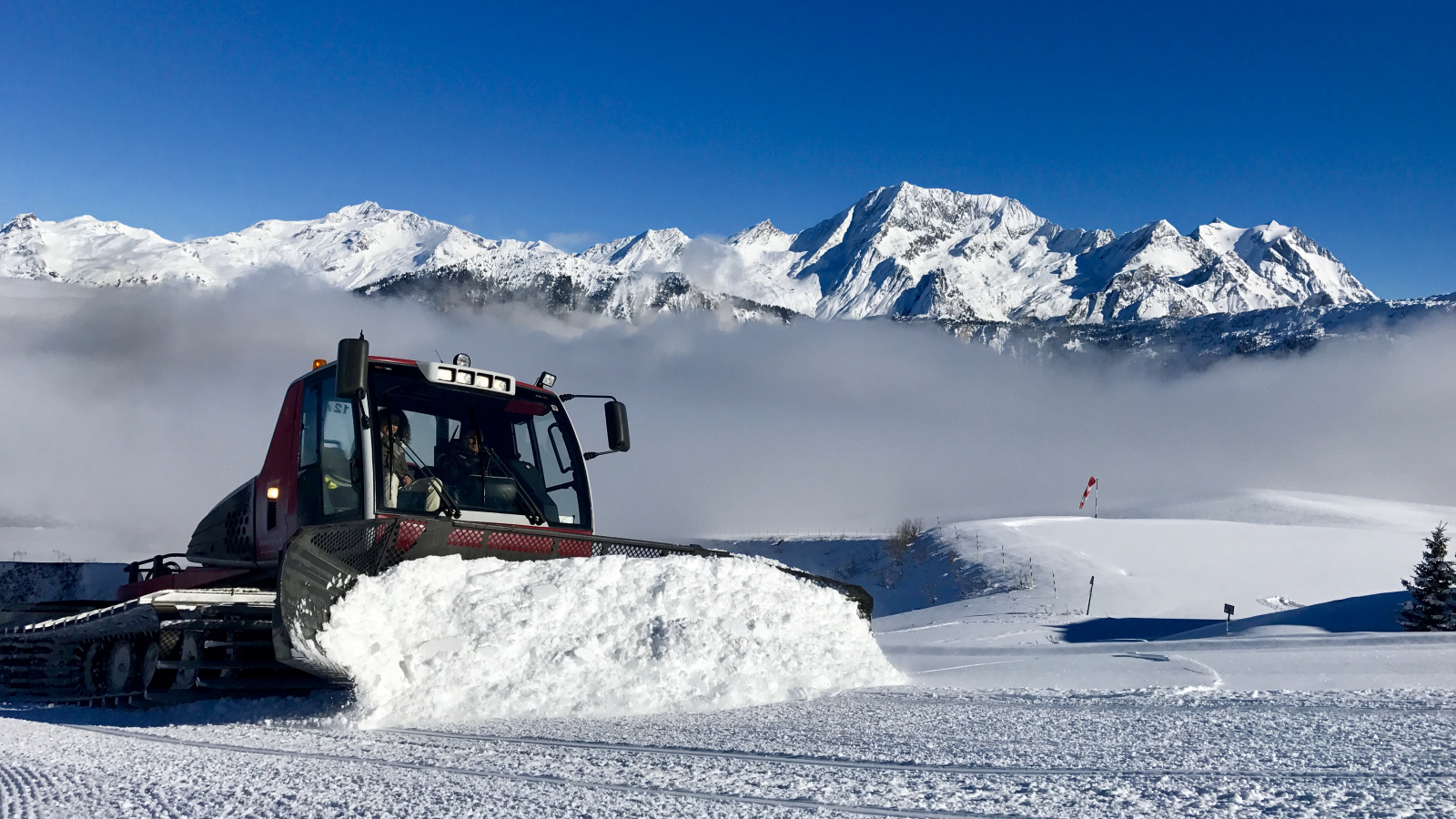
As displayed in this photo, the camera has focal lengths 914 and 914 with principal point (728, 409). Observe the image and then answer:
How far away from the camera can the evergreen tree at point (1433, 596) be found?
18.1 m

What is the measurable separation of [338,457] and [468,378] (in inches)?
45.9

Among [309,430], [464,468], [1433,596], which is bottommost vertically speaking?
[1433,596]

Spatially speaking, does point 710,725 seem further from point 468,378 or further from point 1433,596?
point 1433,596

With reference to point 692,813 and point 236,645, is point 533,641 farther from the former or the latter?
point 692,813

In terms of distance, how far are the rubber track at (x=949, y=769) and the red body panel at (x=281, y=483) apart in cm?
343

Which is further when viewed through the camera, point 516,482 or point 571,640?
point 516,482

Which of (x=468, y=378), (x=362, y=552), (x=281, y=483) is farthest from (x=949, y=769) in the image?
(x=281, y=483)

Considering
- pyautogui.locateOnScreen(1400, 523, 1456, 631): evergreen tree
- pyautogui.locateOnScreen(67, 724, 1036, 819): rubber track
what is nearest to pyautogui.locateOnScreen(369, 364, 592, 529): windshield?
pyautogui.locateOnScreen(67, 724, 1036, 819): rubber track

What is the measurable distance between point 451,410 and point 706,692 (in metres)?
3.20

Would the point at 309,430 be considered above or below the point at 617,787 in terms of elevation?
above

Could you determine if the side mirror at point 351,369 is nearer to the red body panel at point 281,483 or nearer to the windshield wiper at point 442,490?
the windshield wiper at point 442,490

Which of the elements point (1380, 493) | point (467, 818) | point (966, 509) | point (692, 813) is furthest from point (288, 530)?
point (1380, 493)

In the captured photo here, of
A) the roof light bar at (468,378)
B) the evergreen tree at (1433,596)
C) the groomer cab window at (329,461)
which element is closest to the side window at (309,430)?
the groomer cab window at (329,461)

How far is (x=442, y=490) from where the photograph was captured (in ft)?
22.4
